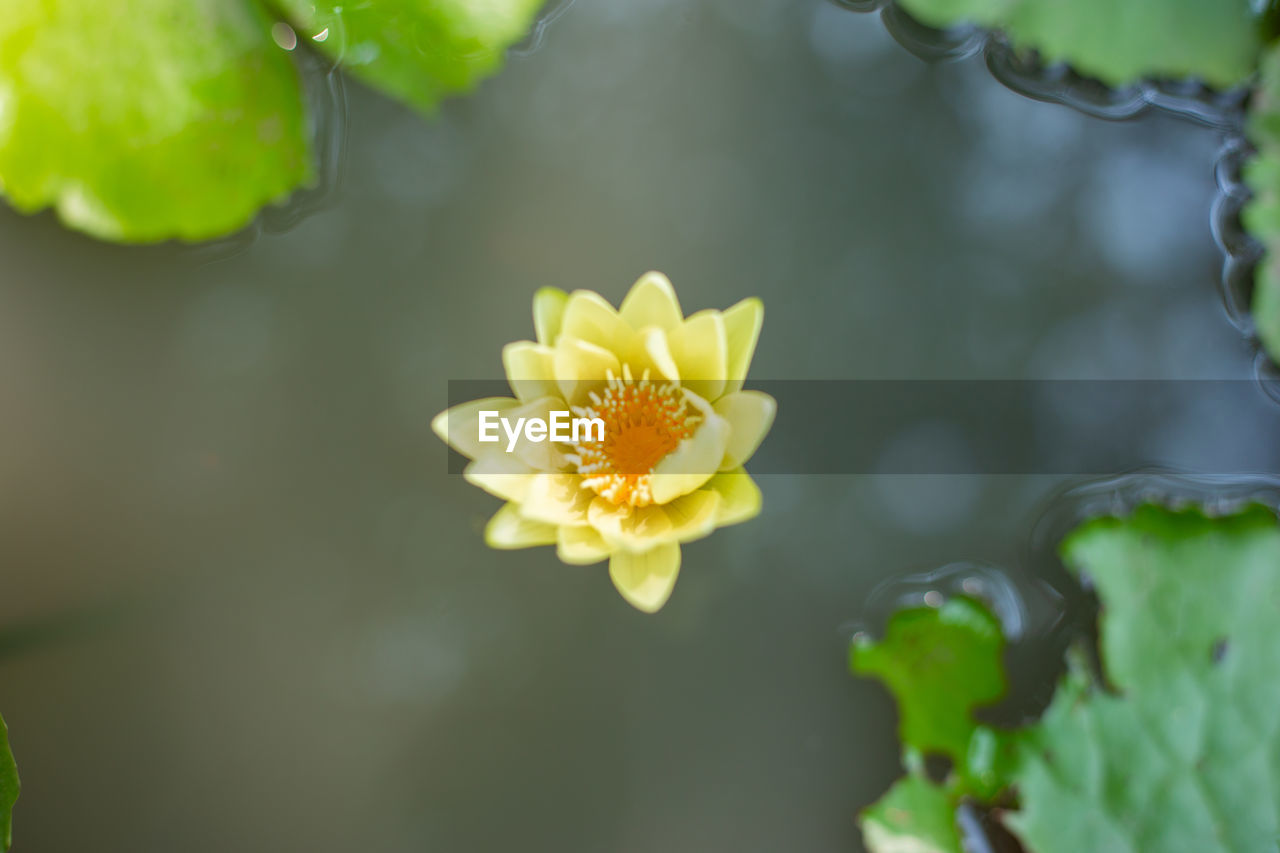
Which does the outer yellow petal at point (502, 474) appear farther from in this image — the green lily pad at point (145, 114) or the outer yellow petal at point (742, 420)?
the green lily pad at point (145, 114)

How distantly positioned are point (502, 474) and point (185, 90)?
1.36 m

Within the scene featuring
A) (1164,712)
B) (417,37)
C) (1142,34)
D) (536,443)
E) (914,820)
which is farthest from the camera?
(417,37)

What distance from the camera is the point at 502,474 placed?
1444 millimetres

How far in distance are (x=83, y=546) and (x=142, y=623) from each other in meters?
0.29

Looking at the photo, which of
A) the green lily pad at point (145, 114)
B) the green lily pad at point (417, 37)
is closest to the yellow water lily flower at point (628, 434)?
the green lily pad at point (417, 37)

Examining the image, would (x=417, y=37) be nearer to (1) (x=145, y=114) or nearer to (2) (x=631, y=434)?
(1) (x=145, y=114)

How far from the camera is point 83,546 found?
6.08 feet

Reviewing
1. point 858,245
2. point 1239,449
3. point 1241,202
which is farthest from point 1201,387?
point 858,245

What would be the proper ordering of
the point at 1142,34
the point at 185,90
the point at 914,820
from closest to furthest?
the point at 914,820, the point at 1142,34, the point at 185,90

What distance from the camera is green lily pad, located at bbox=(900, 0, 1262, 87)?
1655 millimetres

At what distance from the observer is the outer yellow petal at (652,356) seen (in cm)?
133

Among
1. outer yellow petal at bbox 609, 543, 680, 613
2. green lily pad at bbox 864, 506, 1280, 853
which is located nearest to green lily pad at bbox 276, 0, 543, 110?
outer yellow petal at bbox 609, 543, 680, 613

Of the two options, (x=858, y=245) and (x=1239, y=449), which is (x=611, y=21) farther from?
(x=1239, y=449)

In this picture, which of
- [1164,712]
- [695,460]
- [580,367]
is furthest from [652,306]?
[1164,712]
